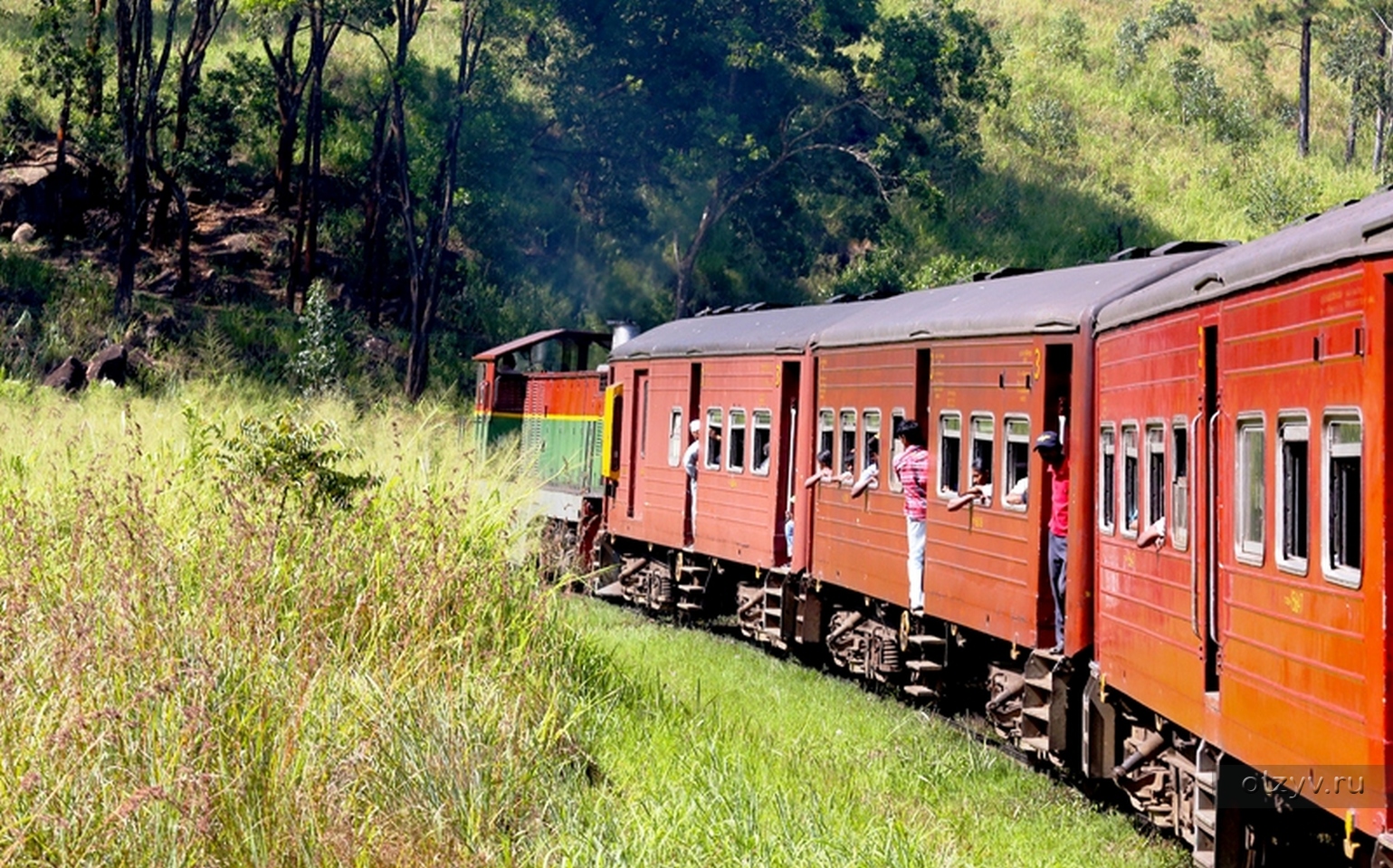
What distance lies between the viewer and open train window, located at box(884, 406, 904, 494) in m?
14.3

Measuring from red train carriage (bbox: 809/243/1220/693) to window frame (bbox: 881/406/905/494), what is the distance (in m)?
0.02

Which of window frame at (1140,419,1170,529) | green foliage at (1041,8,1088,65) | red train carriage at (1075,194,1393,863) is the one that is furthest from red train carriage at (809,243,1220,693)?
green foliage at (1041,8,1088,65)

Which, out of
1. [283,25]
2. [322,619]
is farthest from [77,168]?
[322,619]

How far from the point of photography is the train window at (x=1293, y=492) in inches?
275

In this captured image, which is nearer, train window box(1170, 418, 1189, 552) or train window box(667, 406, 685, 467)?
train window box(1170, 418, 1189, 552)

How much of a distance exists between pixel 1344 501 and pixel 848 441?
9.42 m

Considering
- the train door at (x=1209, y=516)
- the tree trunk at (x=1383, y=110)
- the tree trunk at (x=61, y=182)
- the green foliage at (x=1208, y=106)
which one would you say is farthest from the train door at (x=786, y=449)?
the green foliage at (x=1208, y=106)

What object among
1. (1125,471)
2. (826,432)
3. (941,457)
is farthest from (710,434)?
(1125,471)

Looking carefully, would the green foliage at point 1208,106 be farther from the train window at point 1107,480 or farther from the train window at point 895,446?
the train window at point 1107,480

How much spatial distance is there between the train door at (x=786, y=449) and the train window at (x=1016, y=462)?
522cm

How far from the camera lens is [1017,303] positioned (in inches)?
489

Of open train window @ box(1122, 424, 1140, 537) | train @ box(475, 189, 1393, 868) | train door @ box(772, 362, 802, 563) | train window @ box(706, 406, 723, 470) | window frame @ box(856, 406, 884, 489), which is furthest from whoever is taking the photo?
train window @ box(706, 406, 723, 470)

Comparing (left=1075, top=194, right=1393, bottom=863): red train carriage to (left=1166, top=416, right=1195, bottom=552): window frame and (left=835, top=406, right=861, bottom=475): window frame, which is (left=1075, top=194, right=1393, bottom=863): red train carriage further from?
(left=835, top=406, right=861, bottom=475): window frame

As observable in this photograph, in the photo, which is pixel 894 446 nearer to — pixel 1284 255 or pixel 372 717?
pixel 372 717
